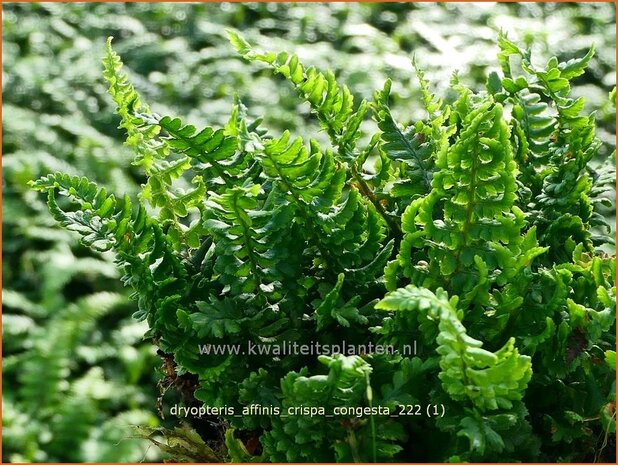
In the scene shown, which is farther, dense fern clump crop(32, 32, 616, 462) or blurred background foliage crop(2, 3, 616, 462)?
blurred background foliage crop(2, 3, 616, 462)

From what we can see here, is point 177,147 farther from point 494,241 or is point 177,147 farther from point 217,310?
point 494,241

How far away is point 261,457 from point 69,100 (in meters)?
3.15

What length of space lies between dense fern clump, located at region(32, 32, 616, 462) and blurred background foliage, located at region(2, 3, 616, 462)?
5.74ft

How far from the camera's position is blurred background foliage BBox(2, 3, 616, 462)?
2855 millimetres

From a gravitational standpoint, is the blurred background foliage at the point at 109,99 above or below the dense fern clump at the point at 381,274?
below

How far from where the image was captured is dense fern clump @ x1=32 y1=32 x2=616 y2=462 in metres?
0.86

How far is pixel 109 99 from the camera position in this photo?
3916 mm

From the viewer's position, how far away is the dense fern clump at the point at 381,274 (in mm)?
856

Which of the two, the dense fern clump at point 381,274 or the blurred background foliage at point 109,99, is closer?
the dense fern clump at point 381,274

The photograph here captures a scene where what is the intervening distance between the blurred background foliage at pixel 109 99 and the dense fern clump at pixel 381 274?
1749 mm

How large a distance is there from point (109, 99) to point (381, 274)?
10.2 ft

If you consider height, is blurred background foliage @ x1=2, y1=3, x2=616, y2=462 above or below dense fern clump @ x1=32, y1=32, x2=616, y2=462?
below

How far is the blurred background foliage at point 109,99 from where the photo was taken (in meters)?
2.86

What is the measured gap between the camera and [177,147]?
928mm
